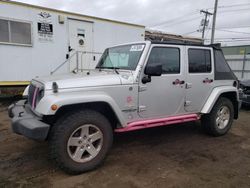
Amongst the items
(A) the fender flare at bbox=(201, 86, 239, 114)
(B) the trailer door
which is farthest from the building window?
(A) the fender flare at bbox=(201, 86, 239, 114)

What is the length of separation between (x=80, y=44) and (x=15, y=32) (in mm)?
2241

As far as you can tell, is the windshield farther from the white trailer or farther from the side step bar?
the white trailer

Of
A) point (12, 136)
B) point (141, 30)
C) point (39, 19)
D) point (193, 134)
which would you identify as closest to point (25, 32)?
point (39, 19)

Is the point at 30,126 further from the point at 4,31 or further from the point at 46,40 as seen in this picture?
the point at 46,40

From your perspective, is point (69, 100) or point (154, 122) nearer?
point (69, 100)

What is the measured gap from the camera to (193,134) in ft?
16.3

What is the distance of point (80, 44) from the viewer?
8.39m

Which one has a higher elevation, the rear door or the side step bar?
the rear door

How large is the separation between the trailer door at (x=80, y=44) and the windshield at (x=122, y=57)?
3.99 m

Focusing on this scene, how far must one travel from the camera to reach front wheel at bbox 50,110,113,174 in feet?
9.42

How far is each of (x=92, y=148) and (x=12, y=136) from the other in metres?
2.27

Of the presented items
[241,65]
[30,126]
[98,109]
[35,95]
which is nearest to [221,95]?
[98,109]

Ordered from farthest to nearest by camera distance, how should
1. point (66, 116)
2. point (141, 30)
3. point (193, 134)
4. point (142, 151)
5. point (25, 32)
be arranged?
point (141, 30) < point (25, 32) < point (193, 134) < point (142, 151) < point (66, 116)

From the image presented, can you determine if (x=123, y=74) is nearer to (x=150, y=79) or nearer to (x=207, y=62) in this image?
(x=150, y=79)
